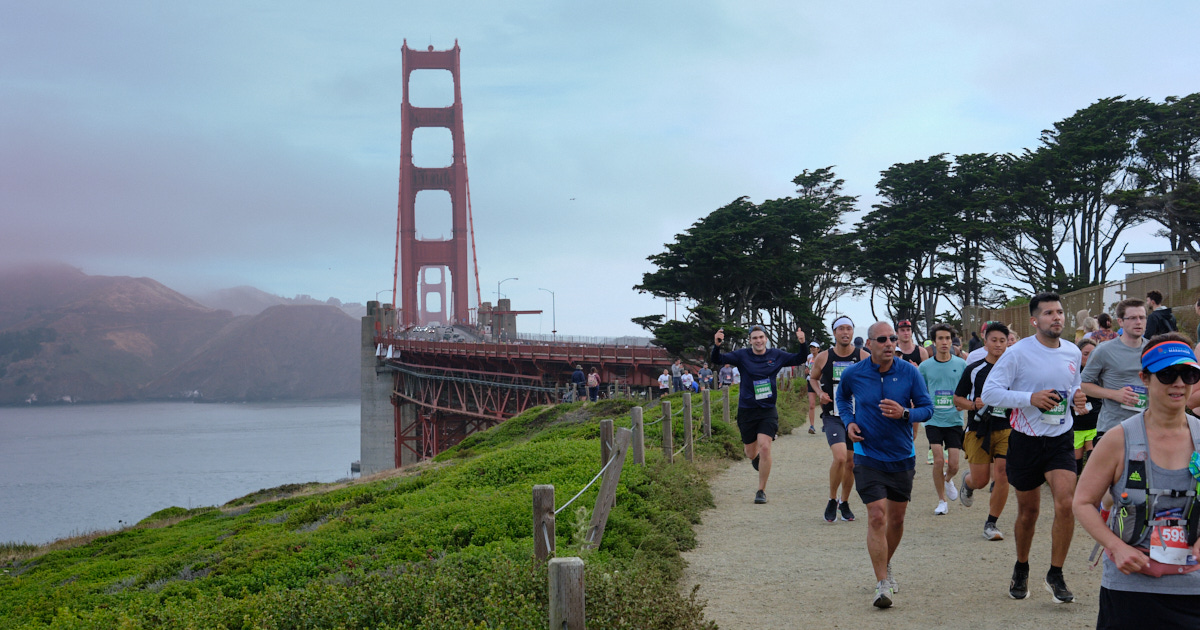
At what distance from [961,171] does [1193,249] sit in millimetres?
10635

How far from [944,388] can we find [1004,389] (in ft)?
10.2

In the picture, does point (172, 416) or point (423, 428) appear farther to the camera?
point (172, 416)

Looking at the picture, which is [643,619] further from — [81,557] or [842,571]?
[81,557]

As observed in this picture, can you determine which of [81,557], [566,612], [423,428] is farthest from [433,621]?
[423,428]

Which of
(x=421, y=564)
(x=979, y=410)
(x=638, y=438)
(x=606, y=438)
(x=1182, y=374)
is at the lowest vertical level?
(x=421, y=564)

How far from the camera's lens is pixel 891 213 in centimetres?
4731

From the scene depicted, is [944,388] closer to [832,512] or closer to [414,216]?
[832,512]

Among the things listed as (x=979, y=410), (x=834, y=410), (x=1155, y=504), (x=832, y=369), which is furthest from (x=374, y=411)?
(x=1155, y=504)

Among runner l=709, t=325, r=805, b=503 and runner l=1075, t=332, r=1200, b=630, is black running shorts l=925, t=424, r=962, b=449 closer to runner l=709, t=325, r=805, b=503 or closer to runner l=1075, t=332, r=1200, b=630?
runner l=709, t=325, r=805, b=503

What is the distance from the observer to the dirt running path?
5453 millimetres

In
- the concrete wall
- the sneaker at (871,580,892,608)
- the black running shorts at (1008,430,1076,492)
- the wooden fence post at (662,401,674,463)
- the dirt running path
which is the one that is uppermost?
the black running shorts at (1008,430,1076,492)

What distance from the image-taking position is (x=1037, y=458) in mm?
5461

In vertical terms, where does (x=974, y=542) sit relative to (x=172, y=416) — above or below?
above

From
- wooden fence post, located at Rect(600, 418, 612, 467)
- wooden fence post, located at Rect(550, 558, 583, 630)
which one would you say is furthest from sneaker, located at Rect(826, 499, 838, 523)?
wooden fence post, located at Rect(550, 558, 583, 630)
